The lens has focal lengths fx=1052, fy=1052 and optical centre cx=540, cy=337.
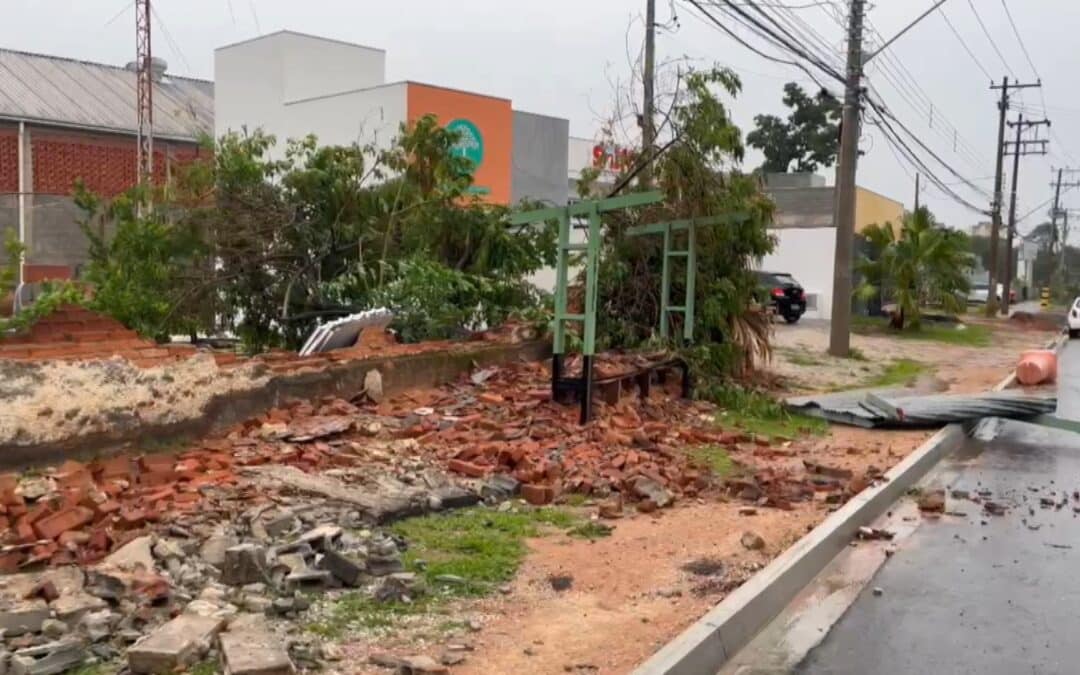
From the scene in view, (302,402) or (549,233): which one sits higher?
(549,233)

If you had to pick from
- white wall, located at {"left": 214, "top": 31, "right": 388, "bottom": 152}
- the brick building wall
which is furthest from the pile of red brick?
the brick building wall

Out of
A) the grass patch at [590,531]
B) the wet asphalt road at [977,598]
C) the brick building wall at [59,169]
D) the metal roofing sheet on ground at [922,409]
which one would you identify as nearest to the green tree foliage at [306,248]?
the metal roofing sheet on ground at [922,409]

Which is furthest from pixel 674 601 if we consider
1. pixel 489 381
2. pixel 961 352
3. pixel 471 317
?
pixel 961 352

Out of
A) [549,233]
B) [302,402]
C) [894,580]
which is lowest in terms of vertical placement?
[894,580]

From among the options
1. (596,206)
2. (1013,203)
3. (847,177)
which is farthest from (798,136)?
(596,206)

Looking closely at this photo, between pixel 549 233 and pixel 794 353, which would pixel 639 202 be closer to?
pixel 549 233

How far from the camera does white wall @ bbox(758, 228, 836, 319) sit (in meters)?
38.6

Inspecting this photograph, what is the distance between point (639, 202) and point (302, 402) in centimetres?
381

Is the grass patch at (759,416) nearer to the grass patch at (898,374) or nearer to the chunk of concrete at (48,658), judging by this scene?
the grass patch at (898,374)

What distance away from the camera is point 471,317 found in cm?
1459

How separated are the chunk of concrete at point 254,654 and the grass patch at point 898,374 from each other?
14.5 meters

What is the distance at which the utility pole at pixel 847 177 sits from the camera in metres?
21.6

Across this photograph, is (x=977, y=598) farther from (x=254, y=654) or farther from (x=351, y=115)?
(x=351, y=115)

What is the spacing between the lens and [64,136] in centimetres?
4128
